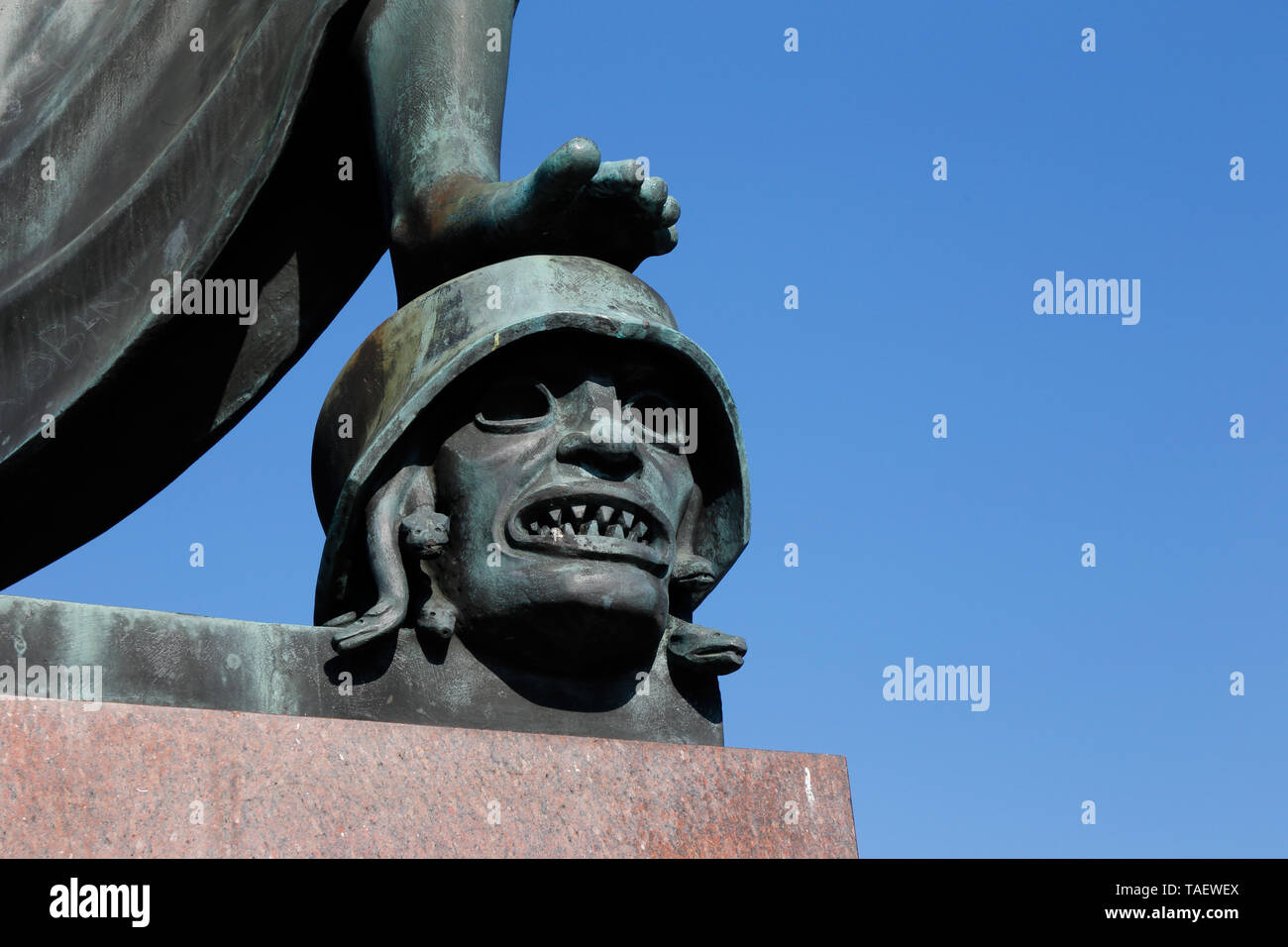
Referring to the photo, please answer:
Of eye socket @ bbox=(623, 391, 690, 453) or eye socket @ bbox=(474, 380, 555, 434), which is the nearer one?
eye socket @ bbox=(474, 380, 555, 434)

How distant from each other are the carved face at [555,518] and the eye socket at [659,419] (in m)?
0.06

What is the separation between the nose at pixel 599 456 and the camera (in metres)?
4.41

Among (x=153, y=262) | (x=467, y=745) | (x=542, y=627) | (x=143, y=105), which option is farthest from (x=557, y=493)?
(x=143, y=105)

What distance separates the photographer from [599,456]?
4.42 metres

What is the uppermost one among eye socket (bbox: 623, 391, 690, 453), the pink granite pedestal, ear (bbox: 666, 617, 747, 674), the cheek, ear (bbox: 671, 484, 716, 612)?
eye socket (bbox: 623, 391, 690, 453)

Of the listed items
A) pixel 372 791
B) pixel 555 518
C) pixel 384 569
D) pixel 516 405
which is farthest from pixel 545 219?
pixel 372 791

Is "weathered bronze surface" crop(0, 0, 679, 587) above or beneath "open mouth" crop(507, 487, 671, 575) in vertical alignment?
above

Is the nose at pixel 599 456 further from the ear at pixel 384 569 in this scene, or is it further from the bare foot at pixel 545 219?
the bare foot at pixel 545 219

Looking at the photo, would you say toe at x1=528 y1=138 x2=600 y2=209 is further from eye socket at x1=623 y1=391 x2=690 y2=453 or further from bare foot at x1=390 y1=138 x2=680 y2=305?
eye socket at x1=623 y1=391 x2=690 y2=453

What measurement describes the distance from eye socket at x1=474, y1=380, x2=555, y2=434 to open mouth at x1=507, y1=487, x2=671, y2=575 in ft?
0.69

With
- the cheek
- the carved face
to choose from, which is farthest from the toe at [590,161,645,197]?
the cheek

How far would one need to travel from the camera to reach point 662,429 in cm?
467

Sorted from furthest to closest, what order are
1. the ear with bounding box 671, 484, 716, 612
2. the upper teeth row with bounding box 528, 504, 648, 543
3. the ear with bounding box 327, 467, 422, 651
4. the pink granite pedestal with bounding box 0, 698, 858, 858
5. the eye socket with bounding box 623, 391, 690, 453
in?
the ear with bounding box 671, 484, 716, 612 → the eye socket with bounding box 623, 391, 690, 453 → the upper teeth row with bounding box 528, 504, 648, 543 → the ear with bounding box 327, 467, 422, 651 → the pink granite pedestal with bounding box 0, 698, 858, 858

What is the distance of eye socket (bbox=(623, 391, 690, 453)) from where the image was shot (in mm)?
4633
